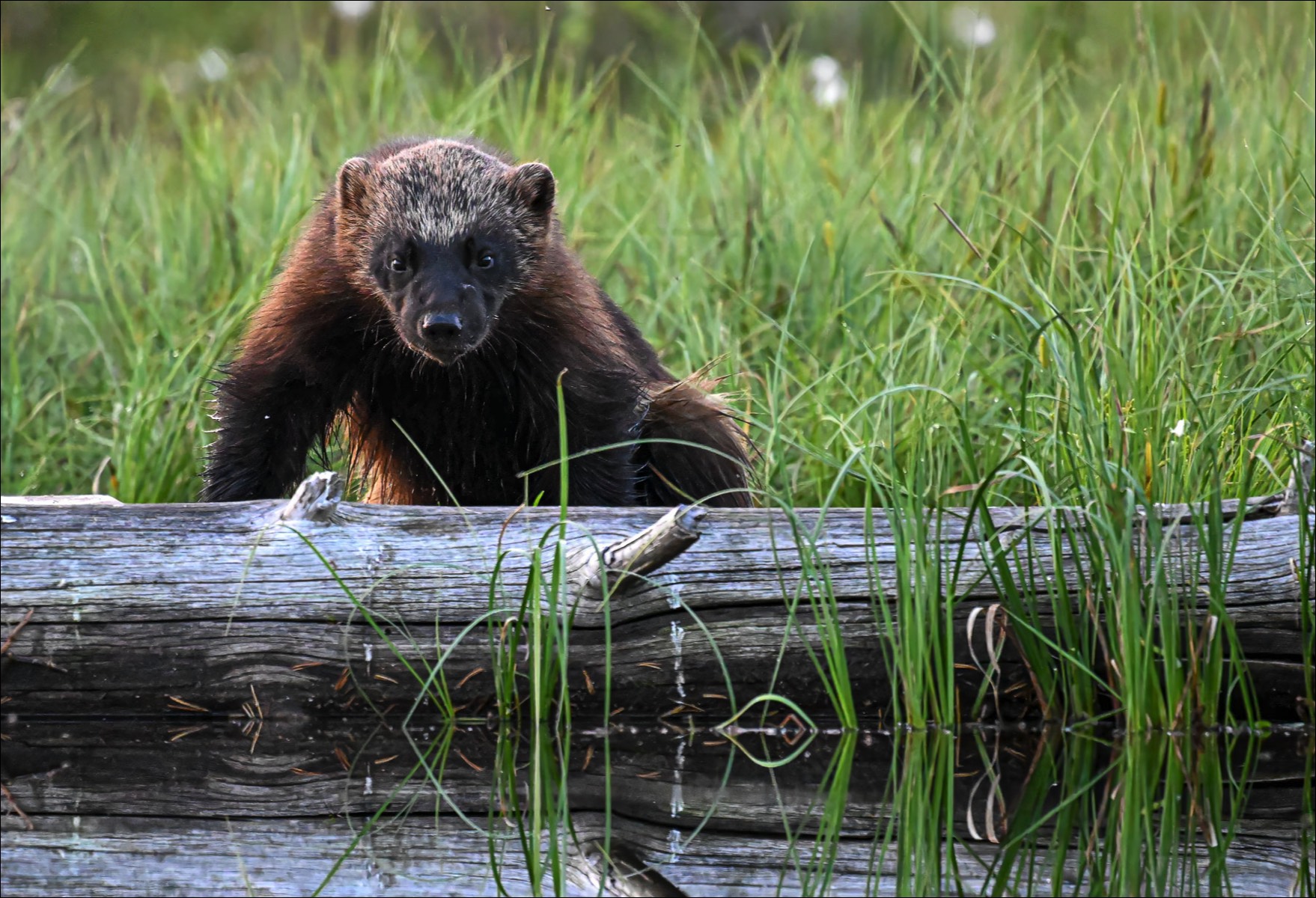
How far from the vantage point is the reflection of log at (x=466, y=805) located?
2541 millimetres

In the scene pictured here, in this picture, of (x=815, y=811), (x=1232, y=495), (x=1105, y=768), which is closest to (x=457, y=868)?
(x=815, y=811)

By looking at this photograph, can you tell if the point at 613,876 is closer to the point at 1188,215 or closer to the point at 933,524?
the point at 933,524

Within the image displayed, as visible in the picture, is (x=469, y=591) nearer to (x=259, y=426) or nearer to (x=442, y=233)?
(x=259, y=426)

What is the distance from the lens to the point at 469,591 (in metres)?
3.38

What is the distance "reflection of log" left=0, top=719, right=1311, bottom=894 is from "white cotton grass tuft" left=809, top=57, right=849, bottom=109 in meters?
4.06

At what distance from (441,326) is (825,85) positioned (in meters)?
4.26

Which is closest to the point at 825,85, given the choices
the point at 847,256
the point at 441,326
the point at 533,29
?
the point at 847,256

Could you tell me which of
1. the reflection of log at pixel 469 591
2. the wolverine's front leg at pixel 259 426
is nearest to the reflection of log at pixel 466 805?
the reflection of log at pixel 469 591

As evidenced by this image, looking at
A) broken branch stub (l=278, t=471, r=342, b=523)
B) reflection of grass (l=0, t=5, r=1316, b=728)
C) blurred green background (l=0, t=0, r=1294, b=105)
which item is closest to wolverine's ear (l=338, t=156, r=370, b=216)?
reflection of grass (l=0, t=5, r=1316, b=728)

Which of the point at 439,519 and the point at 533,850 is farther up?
the point at 439,519

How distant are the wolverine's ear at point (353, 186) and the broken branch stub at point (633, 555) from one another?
1304mm

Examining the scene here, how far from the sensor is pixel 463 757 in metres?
3.28

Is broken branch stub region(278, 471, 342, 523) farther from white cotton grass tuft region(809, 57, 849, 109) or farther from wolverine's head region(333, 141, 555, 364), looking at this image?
white cotton grass tuft region(809, 57, 849, 109)

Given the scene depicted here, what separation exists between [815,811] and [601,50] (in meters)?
11.4
